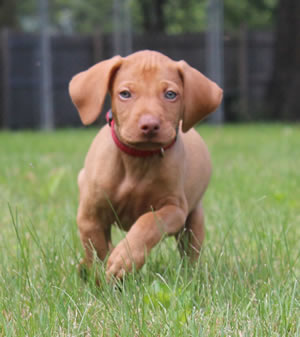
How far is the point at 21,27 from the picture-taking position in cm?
1698

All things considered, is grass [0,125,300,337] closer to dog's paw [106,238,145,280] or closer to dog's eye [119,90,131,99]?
dog's paw [106,238,145,280]

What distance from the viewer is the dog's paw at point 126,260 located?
2.50 m

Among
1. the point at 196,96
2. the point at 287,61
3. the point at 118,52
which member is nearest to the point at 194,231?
the point at 196,96

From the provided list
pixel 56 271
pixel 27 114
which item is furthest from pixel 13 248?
pixel 27 114

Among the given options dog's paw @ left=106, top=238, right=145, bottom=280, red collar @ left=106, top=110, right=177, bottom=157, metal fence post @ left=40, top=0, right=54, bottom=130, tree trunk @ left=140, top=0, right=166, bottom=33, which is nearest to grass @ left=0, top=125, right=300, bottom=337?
dog's paw @ left=106, top=238, right=145, bottom=280

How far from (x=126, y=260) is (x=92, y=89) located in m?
0.70

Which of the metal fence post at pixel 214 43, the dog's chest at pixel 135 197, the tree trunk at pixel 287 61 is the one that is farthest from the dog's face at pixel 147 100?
the tree trunk at pixel 287 61

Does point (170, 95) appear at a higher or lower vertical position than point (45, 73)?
higher

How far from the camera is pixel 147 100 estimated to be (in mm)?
2516

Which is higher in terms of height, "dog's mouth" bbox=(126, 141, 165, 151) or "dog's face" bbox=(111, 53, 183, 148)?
"dog's face" bbox=(111, 53, 183, 148)

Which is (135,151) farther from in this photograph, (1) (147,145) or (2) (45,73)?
(2) (45,73)

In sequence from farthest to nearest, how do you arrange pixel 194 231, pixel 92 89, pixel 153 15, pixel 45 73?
pixel 153 15
pixel 45 73
pixel 194 231
pixel 92 89

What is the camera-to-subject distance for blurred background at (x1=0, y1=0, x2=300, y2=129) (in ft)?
43.8

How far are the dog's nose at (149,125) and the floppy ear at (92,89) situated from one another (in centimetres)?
30
